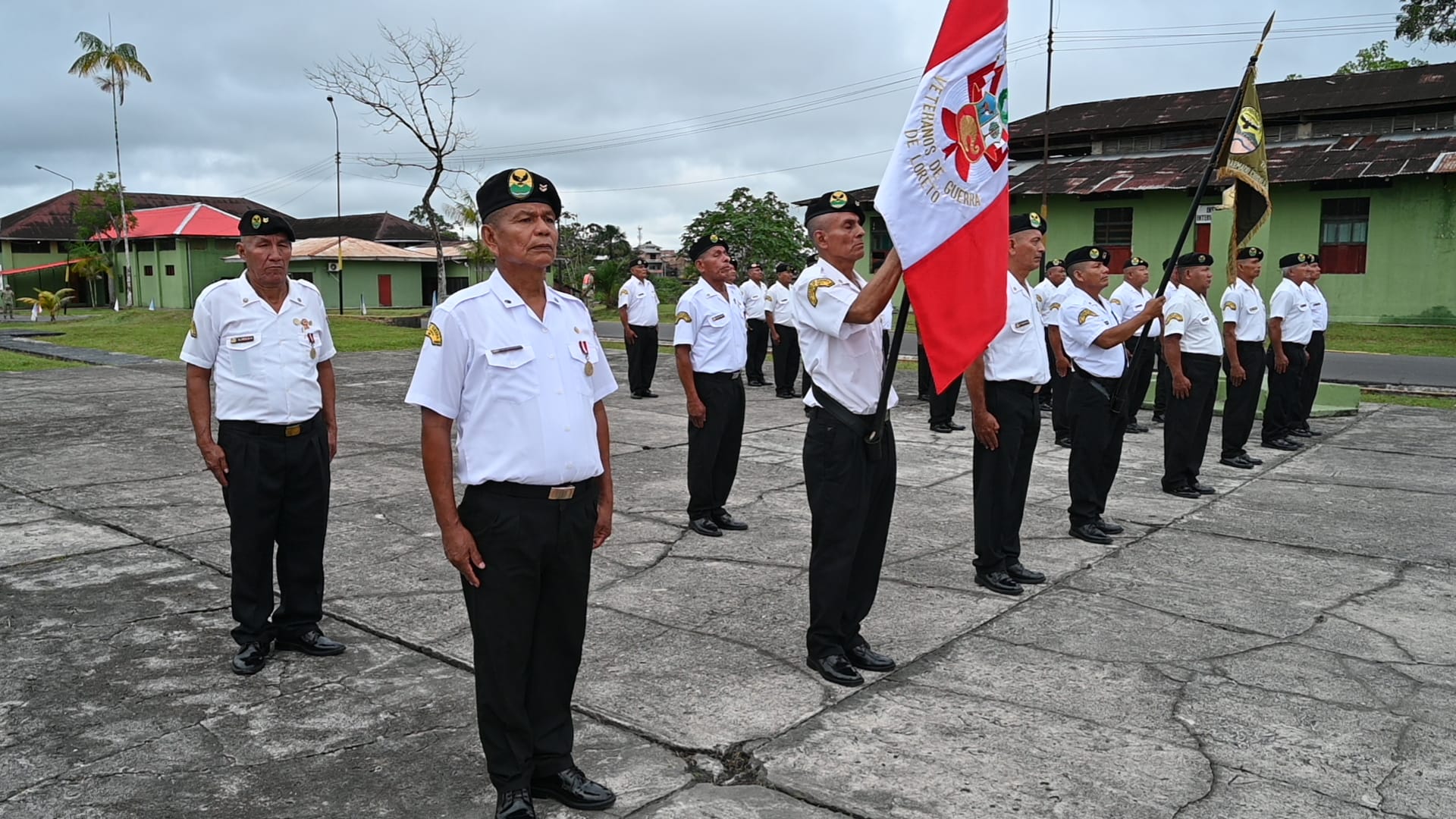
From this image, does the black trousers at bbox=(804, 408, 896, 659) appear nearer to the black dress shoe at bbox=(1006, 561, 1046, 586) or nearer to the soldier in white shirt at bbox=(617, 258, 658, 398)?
the black dress shoe at bbox=(1006, 561, 1046, 586)

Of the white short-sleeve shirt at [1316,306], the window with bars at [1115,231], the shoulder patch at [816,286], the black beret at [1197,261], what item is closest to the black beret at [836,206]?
the shoulder patch at [816,286]

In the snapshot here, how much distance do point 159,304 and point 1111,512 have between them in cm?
4888

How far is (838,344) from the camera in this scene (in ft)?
13.3

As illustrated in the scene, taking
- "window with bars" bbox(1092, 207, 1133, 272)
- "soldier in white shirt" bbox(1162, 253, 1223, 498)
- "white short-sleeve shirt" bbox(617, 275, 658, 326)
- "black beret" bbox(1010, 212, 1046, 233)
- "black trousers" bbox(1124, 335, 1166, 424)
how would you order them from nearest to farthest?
1. "black beret" bbox(1010, 212, 1046, 233)
2. "soldier in white shirt" bbox(1162, 253, 1223, 498)
3. "black trousers" bbox(1124, 335, 1166, 424)
4. "white short-sleeve shirt" bbox(617, 275, 658, 326)
5. "window with bars" bbox(1092, 207, 1133, 272)

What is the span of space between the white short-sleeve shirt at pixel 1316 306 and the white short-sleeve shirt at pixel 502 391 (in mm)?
9098

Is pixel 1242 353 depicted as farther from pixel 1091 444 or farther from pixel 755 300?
pixel 755 300

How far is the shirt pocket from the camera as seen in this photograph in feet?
9.62

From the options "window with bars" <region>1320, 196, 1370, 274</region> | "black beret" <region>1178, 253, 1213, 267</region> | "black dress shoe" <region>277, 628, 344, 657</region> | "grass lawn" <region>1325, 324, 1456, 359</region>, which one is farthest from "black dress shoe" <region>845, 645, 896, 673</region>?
"window with bars" <region>1320, 196, 1370, 274</region>

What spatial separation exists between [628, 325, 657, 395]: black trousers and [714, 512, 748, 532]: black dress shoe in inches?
273

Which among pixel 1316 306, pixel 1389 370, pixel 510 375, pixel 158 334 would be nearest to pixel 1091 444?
pixel 510 375

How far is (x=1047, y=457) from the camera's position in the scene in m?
9.30

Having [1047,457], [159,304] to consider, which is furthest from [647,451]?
[159,304]

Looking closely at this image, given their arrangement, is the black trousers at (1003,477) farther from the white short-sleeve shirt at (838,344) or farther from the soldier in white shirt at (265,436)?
the soldier in white shirt at (265,436)

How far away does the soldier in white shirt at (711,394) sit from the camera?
21.4 feet
